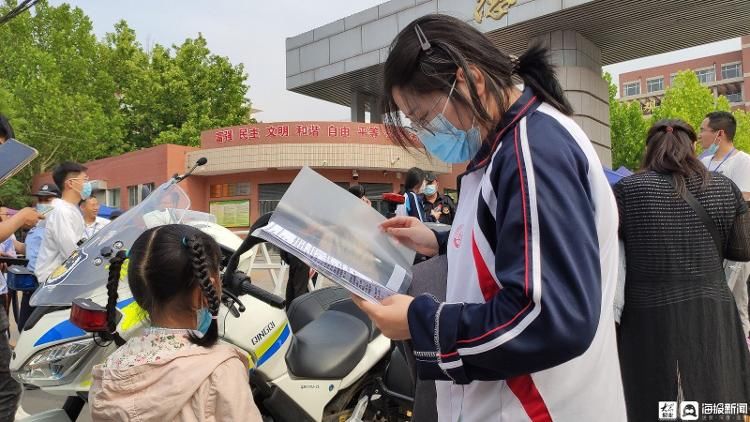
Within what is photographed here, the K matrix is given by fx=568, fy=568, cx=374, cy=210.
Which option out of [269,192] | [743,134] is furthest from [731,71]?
[269,192]

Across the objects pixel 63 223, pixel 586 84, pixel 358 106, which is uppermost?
pixel 358 106

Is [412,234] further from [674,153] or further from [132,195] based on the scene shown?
[132,195]

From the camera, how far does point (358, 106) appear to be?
19.4 m

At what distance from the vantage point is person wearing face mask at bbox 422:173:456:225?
5.92m

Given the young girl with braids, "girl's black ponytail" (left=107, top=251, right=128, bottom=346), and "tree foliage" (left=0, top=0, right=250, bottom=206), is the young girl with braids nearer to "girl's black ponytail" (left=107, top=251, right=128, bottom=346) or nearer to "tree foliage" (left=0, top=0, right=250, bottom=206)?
"girl's black ponytail" (left=107, top=251, right=128, bottom=346)

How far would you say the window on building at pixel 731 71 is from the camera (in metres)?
53.8

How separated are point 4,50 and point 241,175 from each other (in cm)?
1488

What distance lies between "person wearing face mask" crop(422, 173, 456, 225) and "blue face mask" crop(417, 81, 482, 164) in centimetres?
452

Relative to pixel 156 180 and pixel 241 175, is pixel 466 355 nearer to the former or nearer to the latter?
pixel 241 175

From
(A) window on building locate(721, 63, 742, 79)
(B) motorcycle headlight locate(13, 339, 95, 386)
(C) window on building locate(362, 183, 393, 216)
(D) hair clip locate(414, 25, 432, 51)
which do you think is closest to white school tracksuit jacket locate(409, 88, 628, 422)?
(D) hair clip locate(414, 25, 432, 51)

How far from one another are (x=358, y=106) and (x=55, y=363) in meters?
17.7

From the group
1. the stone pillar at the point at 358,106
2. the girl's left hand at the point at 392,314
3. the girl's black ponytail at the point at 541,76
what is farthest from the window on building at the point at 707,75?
the girl's left hand at the point at 392,314

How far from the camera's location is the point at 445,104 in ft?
3.69

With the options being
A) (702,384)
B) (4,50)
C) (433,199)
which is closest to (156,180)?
(4,50)
